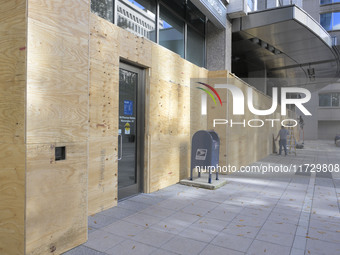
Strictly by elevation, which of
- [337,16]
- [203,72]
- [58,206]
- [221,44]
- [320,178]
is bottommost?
[320,178]

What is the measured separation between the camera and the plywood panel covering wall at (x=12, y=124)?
2.80m

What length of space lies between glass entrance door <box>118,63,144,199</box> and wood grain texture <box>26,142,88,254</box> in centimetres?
181

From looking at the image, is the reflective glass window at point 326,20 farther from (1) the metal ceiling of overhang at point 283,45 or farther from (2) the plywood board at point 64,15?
(2) the plywood board at point 64,15

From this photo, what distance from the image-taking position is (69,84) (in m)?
3.26

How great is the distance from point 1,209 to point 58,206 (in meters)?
0.56

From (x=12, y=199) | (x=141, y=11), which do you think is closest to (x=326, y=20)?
(x=141, y=11)

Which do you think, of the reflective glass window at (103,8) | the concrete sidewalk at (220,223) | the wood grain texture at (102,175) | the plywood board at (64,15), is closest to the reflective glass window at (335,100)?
the concrete sidewalk at (220,223)

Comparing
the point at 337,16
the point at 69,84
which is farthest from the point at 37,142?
the point at 337,16

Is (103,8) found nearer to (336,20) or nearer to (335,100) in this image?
(336,20)

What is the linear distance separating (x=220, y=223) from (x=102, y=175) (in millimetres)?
2092

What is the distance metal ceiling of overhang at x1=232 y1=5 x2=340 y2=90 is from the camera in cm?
923

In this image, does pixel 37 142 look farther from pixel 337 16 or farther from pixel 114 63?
pixel 337 16

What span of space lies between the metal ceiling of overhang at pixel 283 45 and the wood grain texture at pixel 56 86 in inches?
303

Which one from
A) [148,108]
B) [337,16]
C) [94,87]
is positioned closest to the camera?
[94,87]
